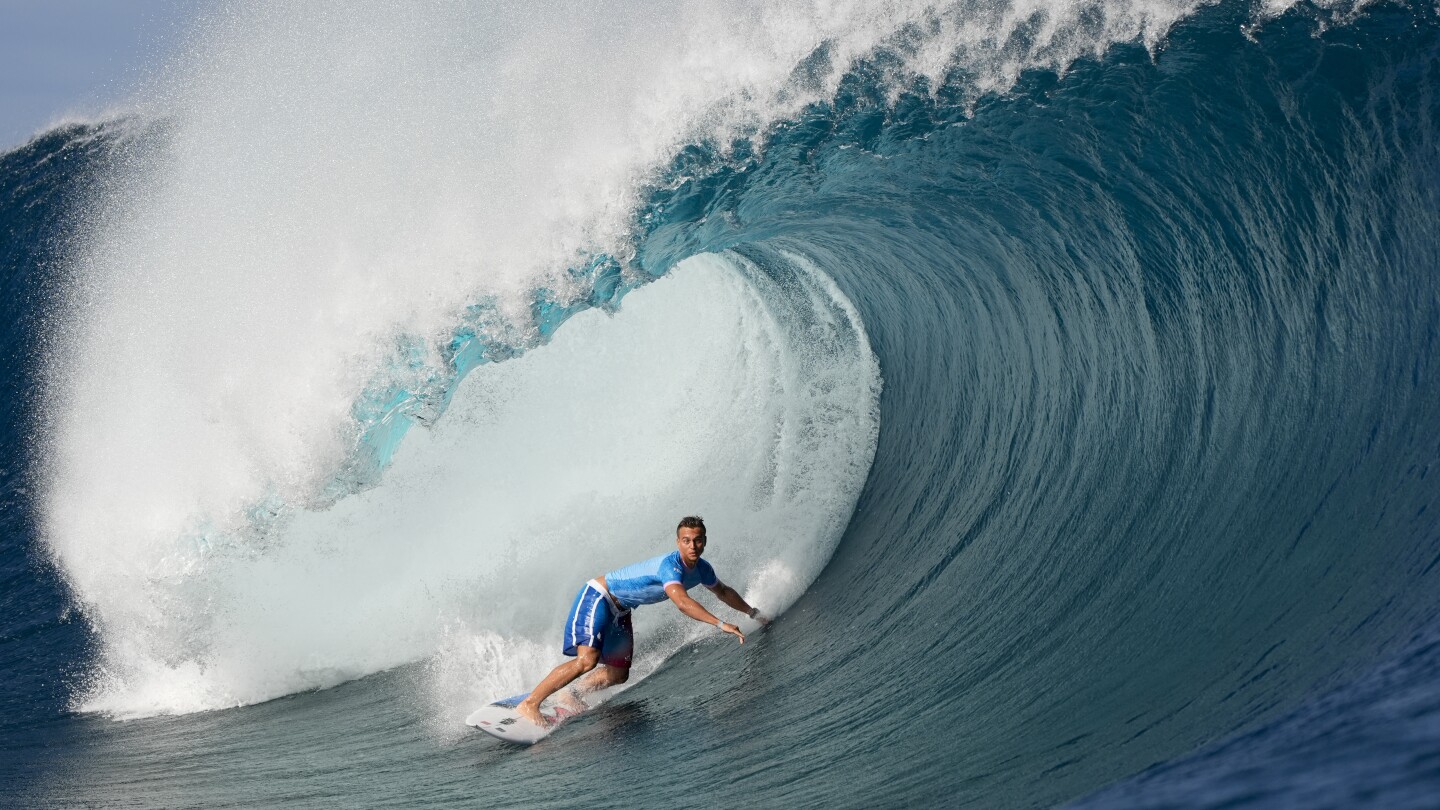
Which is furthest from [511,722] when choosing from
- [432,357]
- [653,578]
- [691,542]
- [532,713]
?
[432,357]

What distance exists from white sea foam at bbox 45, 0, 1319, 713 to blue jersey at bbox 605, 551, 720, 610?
3.40 ft

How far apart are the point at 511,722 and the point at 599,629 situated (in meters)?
0.68

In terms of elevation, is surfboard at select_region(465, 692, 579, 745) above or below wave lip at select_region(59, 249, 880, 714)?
below

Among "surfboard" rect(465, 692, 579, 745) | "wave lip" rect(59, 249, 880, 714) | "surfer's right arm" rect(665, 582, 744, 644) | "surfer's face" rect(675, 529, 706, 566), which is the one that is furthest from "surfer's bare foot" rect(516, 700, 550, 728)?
"surfer's face" rect(675, 529, 706, 566)

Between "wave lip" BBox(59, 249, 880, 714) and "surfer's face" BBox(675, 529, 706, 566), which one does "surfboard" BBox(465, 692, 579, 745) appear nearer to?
"wave lip" BBox(59, 249, 880, 714)

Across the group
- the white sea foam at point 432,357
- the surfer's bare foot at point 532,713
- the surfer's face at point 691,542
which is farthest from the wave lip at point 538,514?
the surfer's face at point 691,542

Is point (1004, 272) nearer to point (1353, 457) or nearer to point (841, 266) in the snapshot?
point (841, 266)

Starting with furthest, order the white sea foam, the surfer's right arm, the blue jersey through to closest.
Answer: the white sea foam, the blue jersey, the surfer's right arm

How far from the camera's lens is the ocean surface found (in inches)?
195

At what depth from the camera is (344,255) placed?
8.34m

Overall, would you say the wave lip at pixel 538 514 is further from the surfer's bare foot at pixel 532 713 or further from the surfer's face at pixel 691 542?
the surfer's face at pixel 691 542

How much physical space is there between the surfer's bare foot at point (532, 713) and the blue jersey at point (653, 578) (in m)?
0.75

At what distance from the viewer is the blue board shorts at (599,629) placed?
243 inches

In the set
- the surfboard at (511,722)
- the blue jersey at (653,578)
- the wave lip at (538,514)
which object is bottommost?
the surfboard at (511,722)
